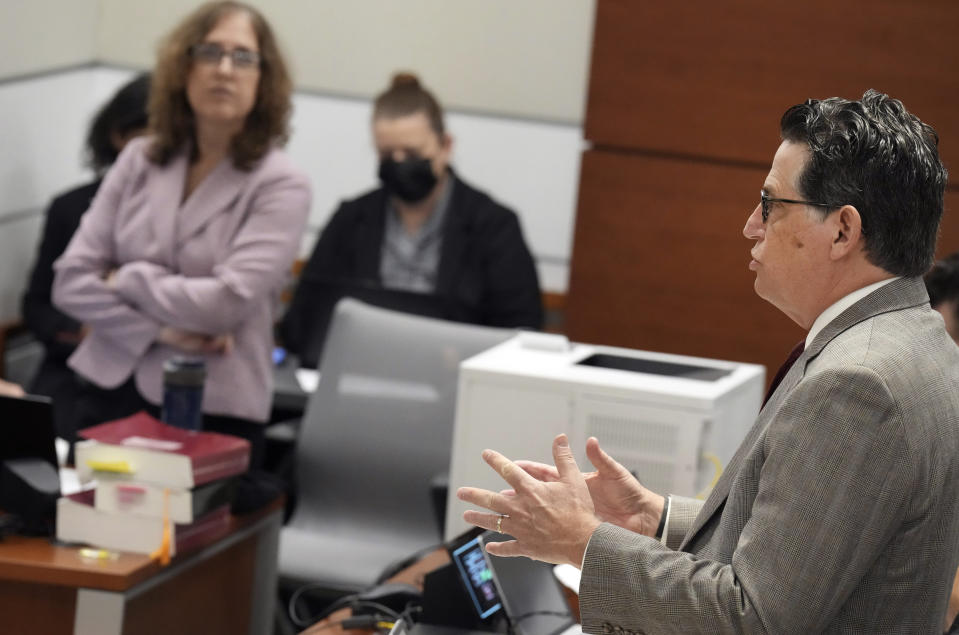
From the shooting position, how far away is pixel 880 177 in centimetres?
134

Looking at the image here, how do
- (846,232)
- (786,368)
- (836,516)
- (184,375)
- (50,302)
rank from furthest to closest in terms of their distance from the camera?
(50,302) → (184,375) → (786,368) → (846,232) → (836,516)

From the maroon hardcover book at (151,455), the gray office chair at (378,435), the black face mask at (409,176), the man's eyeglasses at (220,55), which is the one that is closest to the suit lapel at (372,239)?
the black face mask at (409,176)

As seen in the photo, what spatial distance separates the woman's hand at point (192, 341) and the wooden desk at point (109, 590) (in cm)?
47

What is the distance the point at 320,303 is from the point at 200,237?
3.40ft

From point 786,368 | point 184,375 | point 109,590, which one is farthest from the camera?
point 184,375

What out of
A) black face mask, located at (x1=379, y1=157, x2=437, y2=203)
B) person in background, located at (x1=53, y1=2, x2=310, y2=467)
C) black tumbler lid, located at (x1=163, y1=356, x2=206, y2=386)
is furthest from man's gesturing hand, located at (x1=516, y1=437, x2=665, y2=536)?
black face mask, located at (x1=379, y1=157, x2=437, y2=203)

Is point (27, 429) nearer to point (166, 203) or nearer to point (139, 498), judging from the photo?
point (139, 498)

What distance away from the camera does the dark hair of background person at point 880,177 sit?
134 cm

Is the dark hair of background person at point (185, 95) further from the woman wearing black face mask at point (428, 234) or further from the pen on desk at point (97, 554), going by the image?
the pen on desk at point (97, 554)

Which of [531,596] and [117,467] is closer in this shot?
[531,596]

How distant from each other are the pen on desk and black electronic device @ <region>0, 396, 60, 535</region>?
0.10 metres

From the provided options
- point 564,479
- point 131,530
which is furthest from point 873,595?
point 131,530

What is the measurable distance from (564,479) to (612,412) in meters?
0.79

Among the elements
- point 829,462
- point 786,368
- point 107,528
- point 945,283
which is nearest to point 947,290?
point 945,283
